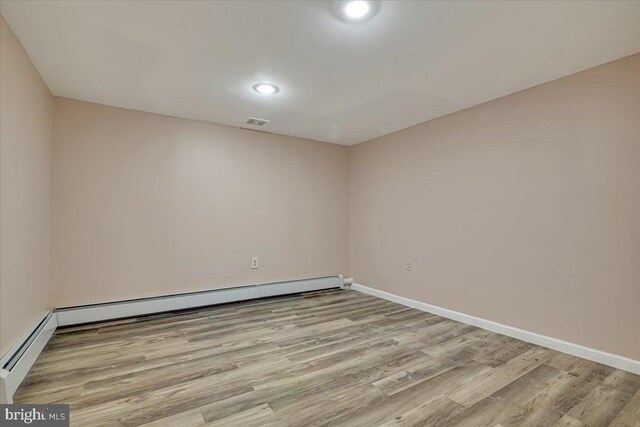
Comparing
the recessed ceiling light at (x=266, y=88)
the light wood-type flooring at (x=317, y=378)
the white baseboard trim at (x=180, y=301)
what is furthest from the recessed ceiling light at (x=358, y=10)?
the white baseboard trim at (x=180, y=301)

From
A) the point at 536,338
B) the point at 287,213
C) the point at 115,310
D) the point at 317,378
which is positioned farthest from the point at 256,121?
the point at 536,338

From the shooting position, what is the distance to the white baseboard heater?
67.4 inches

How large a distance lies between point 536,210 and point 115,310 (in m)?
3.77

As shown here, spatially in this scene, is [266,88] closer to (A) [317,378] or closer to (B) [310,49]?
(B) [310,49]

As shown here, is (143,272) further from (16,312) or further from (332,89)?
(332,89)

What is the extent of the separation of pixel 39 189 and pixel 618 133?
4172mm

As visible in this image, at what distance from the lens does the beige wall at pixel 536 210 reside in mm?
2025

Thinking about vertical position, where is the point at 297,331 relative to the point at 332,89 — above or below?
below

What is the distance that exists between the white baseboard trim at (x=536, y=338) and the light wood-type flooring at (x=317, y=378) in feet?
0.20

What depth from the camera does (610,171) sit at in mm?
2068

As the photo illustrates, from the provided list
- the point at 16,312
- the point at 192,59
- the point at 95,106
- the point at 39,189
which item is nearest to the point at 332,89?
the point at 192,59

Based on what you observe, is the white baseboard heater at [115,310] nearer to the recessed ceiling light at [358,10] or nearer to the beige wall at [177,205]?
the beige wall at [177,205]

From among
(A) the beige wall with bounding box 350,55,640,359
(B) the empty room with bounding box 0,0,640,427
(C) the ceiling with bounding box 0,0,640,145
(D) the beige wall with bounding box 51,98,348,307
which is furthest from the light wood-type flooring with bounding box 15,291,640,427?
(C) the ceiling with bounding box 0,0,640,145

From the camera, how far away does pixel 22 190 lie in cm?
200
